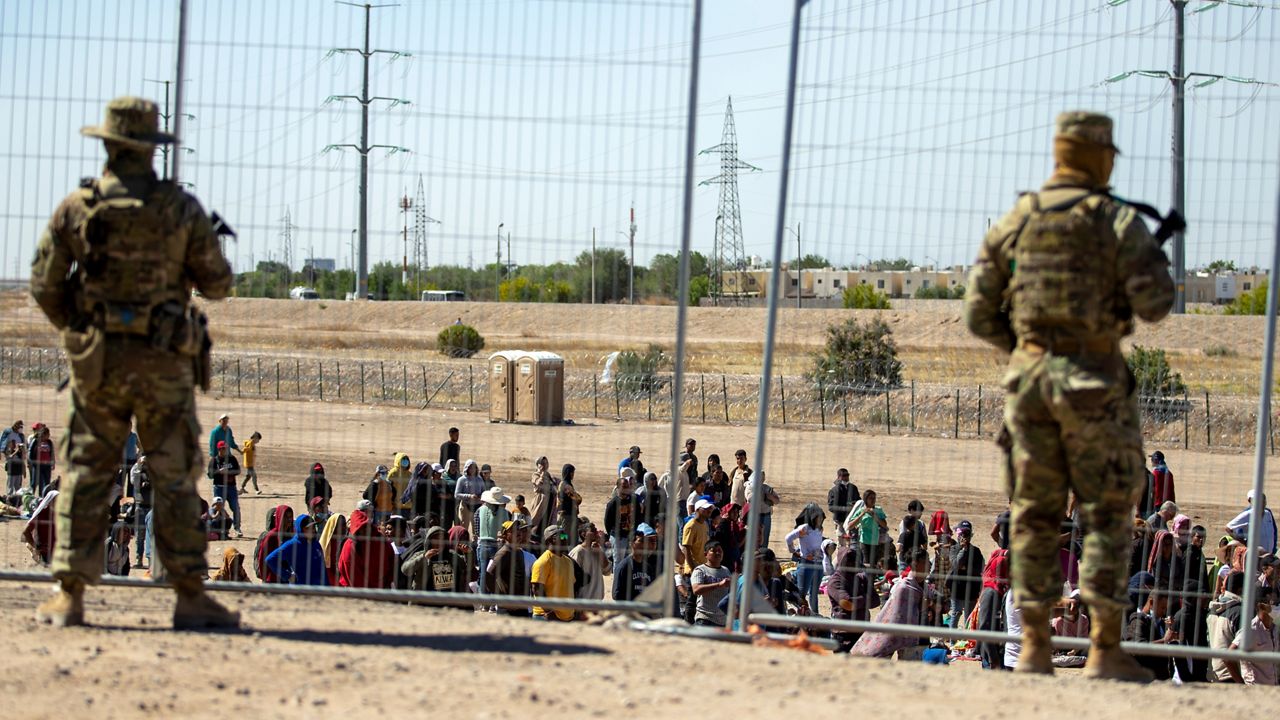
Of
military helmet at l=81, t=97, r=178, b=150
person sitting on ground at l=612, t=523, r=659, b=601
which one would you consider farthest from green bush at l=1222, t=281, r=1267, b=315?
military helmet at l=81, t=97, r=178, b=150

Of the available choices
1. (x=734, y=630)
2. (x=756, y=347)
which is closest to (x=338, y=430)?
(x=734, y=630)

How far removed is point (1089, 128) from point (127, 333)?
389cm

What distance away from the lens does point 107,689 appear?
4.80m

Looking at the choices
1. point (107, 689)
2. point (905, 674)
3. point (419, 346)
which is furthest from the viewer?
point (419, 346)

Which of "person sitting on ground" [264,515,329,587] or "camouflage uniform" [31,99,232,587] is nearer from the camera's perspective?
"camouflage uniform" [31,99,232,587]

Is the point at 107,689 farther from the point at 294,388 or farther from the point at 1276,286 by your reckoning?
the point at 294,388

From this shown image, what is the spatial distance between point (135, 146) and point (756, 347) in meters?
29.4

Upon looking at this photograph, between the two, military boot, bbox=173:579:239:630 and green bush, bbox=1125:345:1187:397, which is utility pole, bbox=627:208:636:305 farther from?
green bush, bbox=1125:345:1187:397

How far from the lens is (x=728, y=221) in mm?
8258

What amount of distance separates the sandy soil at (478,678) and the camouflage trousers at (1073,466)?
1.33 feet

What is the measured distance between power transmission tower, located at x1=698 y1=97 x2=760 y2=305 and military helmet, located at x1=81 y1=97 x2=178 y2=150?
2409mm

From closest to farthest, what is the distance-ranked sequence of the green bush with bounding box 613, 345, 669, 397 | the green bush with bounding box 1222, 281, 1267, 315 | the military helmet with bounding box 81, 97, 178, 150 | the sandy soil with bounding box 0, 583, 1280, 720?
the sandy soil with bounding box 0, 583, 1280, 720 < the military helmet with bounding box 81, 97, 178, 150 < the green bush with bounding box 1222, 281, 1267, 315 < the green bush with bounding box 613, 345, 669, 397

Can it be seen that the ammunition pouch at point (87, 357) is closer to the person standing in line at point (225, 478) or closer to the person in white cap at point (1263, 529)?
the person in white cap at point (1263, 529)

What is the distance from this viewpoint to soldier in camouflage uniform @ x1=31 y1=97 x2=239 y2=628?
5551 mm
